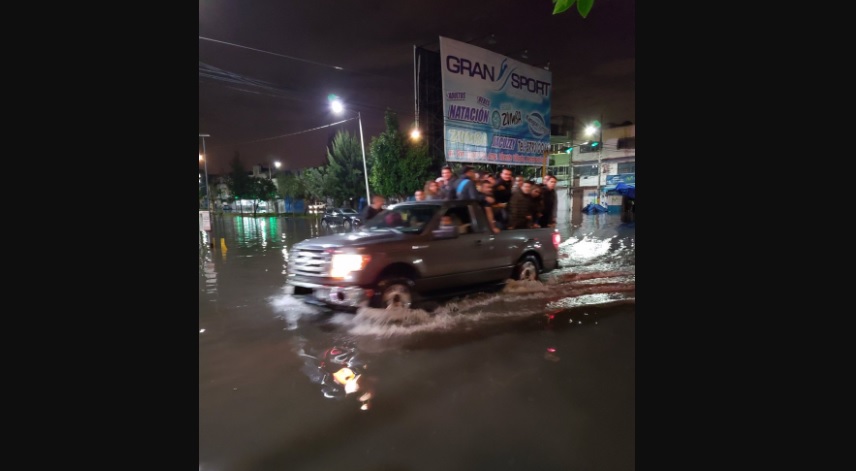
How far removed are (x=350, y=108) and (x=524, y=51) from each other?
29.6 ft

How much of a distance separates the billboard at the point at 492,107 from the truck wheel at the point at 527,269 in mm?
9547

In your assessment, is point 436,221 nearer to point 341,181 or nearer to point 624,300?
point 624,300

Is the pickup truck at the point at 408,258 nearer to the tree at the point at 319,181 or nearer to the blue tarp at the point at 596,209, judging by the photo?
the blue tarp at the point at 596,209

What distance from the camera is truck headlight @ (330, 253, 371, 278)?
533 cm

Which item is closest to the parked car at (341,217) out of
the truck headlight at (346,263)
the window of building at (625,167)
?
the truck headlight at (346,263)

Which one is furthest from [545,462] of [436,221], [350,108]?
[350,108]

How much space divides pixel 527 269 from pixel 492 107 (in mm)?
11828

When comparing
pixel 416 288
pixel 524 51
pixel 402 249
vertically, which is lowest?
pixel 416 288

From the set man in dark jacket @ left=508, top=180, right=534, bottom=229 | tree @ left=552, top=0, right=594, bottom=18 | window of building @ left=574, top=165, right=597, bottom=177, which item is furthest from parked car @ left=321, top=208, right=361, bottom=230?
window of building @ left=574, top=165, right=597, bottom=177

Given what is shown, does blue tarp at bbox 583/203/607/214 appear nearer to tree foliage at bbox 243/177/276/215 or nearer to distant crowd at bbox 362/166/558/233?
distant crowd at bbox 362/166/558/233

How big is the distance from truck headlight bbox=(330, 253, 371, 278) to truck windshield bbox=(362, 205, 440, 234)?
1.00m

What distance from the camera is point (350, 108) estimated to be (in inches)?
848

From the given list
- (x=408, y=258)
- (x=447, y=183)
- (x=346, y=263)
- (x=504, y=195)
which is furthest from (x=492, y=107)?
(x=346, y=263)

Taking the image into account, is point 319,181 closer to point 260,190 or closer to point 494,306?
point 260,190
